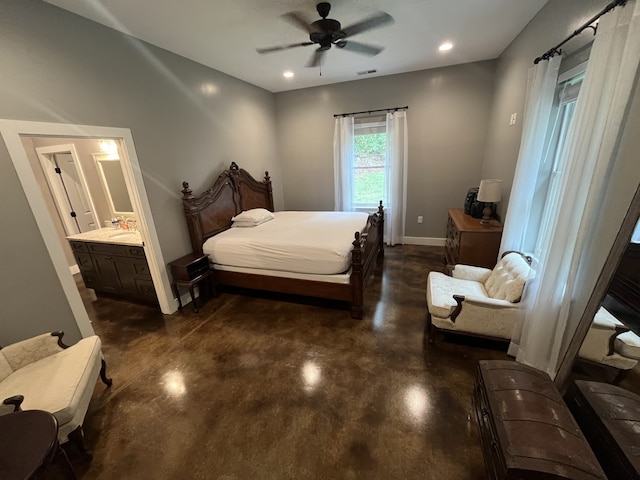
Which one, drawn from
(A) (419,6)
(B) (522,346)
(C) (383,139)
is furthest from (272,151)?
(B) (522,346)

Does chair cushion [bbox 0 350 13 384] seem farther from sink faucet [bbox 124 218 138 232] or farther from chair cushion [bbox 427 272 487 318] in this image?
chair cushion [bbox 427 272 487 318]

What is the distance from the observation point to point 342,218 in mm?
3908

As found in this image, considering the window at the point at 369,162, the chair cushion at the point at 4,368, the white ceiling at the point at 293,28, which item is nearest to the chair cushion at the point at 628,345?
the white ceiling at the point at 293,28

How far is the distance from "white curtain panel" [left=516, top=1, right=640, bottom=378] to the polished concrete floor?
1.86 ft

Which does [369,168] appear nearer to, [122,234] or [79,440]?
[122,234]

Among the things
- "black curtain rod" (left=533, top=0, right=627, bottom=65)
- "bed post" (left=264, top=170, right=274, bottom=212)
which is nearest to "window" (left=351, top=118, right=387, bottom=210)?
"bed post" (left=264, top=170, right=274, bottom=212)

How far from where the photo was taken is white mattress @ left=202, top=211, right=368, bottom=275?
8.82 ft

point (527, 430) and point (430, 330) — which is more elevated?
point (527, 430)

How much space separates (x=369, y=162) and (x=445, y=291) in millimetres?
3073

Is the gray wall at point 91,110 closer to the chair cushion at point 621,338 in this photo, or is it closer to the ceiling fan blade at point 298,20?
the ceiling fan blade at point 298,20

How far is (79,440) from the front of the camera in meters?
1.48

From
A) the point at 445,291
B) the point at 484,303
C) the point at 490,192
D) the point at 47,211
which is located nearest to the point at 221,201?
the point at 47,211

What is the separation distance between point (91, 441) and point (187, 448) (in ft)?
2.18

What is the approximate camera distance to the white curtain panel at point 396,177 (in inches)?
169
